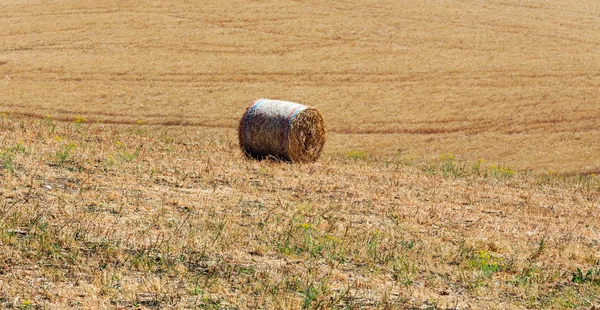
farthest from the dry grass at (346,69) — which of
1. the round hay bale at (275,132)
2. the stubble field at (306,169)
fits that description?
the round hay bale at (275,132)

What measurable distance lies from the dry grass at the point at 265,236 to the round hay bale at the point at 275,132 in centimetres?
83

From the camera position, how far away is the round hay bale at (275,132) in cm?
1436

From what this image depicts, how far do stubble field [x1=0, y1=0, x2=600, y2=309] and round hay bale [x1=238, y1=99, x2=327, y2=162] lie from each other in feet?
2.06

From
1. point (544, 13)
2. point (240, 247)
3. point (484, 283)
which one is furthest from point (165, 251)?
point (544, 13)

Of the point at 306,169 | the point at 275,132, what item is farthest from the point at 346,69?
the point at 306,169

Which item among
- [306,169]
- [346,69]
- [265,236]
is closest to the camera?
[265,236]

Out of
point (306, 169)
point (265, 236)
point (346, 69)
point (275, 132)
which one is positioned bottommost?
point (346, 69)

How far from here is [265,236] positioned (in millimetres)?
8352

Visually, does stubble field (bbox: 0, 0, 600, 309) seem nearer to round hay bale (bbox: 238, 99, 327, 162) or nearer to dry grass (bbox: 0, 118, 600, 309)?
dry grass (bbox: 0, 118, 600, 309)

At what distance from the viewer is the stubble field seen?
7.04 meters

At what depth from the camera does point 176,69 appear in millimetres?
30312

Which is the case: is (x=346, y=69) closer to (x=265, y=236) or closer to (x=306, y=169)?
(x=306, y=169)

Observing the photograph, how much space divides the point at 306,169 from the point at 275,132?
1118mm

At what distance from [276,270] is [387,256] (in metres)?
1.25
